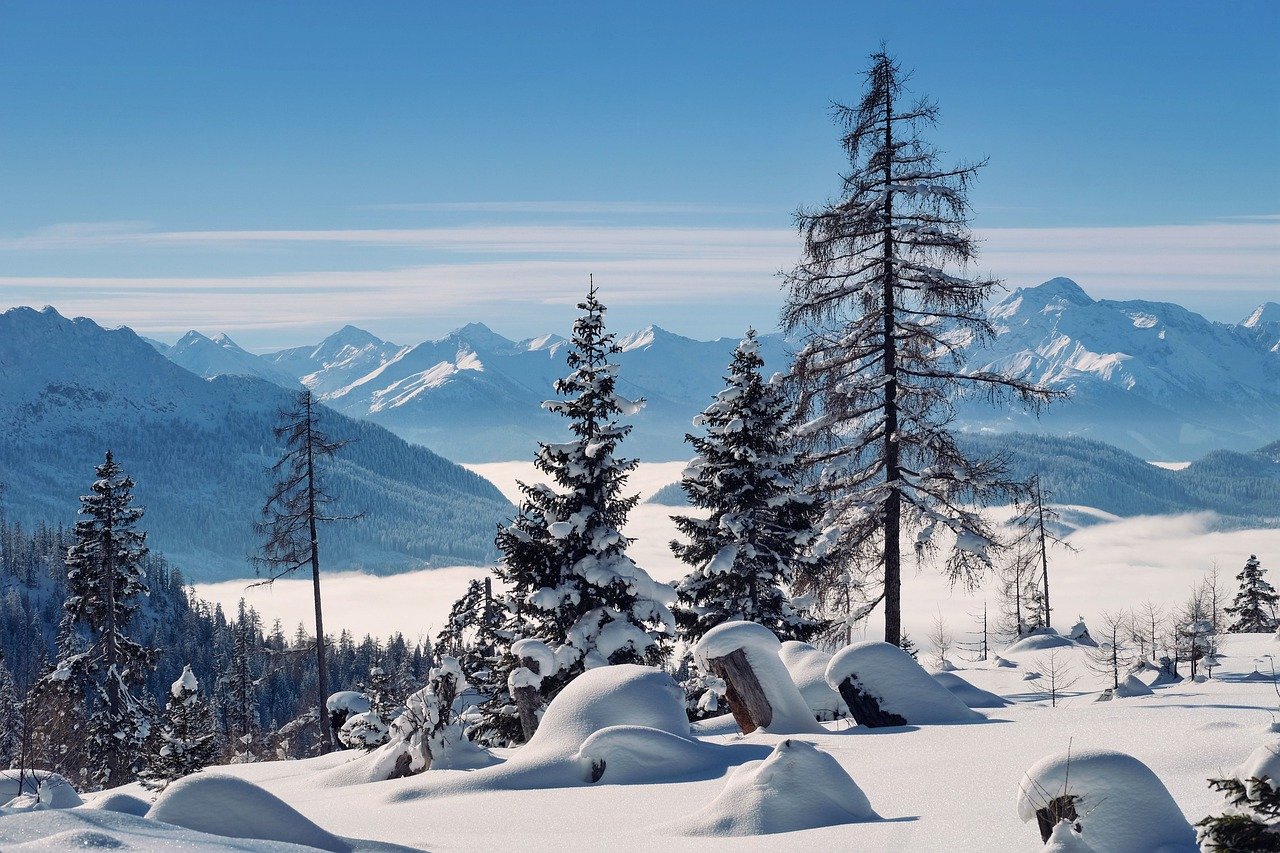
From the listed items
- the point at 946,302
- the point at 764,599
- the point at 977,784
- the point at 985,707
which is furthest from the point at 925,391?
the point at 977,784

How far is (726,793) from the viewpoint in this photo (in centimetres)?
909

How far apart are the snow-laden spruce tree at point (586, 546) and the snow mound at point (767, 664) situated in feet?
23.7

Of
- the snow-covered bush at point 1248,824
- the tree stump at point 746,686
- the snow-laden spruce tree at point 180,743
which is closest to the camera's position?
the snow-covered bush at point 1248,824

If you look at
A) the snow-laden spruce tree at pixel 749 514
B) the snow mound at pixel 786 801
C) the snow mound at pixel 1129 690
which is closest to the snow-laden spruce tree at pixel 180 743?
the snow-laden spruce tree at pixel 749 514

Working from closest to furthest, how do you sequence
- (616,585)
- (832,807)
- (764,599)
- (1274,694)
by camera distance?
(832,807)
(1274,694)
(616,585)
(764,599)

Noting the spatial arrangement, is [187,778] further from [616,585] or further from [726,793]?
[616,585]

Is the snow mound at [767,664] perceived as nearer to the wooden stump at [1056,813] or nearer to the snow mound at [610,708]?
the snow mound at [610,708]

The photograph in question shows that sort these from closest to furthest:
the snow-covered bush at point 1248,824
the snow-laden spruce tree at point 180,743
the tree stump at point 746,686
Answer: the snow-covered bush at point 1248,824 → the tree stump at point 746,686 → the snow-laden spruce tree at point 180,743

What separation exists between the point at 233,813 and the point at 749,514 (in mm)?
16568

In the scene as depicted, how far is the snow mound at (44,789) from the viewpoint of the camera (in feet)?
37.9

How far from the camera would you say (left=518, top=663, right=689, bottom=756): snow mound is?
40.7ft

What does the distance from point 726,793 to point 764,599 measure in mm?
14949

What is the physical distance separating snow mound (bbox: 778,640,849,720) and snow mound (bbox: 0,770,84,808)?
9358 mm

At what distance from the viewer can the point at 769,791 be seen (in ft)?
29.1
